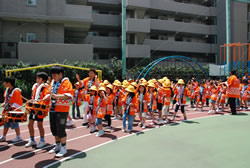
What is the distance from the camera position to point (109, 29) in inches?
1089

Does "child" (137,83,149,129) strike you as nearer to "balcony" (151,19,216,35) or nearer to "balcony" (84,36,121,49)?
"balcony" (84,36,121,49)

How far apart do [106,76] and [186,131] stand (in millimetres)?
13050

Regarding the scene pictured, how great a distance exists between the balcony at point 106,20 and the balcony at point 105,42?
177 centimetres

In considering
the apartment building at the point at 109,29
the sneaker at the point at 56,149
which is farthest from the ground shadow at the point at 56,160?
the apartment building at the point at 109,29

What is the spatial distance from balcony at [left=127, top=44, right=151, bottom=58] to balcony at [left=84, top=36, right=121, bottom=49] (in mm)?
2455

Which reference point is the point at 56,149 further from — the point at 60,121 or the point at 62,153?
the point at 60,121

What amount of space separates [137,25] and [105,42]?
15.1 ft

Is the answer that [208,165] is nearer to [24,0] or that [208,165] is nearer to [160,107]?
[160,107]

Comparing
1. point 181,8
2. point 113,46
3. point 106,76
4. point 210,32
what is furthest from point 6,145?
point 210,32

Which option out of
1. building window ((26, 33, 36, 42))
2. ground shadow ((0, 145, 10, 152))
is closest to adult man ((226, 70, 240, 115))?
ground shadow ((0, 145, 10, 152))

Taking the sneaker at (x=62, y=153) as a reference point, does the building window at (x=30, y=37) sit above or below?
above

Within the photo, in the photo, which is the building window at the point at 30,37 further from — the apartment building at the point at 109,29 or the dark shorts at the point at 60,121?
the dark shorts at the point at 60,121

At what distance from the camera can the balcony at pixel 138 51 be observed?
997 inches

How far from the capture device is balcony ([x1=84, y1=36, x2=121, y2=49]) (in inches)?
1013
